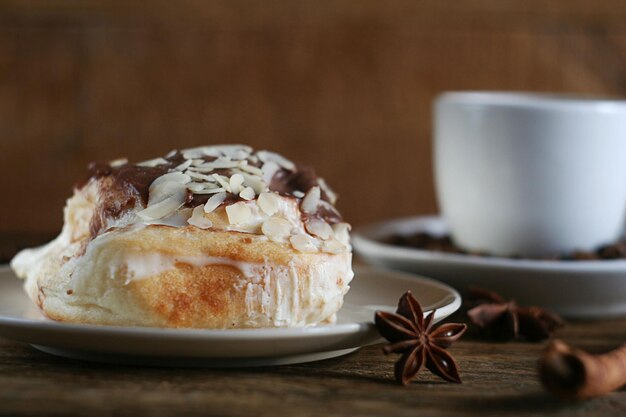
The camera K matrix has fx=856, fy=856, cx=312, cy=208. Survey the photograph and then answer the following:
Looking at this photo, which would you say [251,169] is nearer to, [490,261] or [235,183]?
[235,183]

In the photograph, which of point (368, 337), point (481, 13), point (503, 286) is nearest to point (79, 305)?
point (368, 337)

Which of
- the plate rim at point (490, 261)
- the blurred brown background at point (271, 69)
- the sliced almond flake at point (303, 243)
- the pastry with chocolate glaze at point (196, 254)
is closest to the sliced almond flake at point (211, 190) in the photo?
the pastry with chocolate glaze at point (196, 254)

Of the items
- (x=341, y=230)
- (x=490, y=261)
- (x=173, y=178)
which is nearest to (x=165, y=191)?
(x=173, y=178)

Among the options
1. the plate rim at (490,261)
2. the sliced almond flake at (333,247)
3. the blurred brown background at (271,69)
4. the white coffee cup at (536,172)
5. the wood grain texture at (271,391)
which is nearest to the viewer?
the wood grain texture at (271,391)

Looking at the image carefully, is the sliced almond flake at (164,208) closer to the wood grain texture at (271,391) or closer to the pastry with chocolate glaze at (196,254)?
the pastry with chocolate glaze at (196,254)

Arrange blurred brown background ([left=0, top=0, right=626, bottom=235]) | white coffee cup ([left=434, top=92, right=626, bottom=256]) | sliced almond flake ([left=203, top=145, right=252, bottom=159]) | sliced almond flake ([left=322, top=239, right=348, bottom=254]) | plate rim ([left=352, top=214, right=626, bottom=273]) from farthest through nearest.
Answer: blurred brown background ([left=0, top=0, right=626, bottom=235]) < white coffee cup ([left=434, top=92, right=626, bottom=256]) < plate rim ([left=352, top=214, right=626, bottom=273]) < sliced almond flake ([left=203, top=145, right=252, bottom=159]) < sliced almond flake ([left=322, top=239, right=348, bottom=254])

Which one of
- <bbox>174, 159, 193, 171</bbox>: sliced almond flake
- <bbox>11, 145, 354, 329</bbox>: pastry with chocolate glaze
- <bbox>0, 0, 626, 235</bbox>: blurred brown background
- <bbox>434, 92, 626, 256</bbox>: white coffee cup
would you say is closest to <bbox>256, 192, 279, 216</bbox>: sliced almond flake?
<bbox>11, 145, 354, 329</bbox>: pastry with chocolate glaze

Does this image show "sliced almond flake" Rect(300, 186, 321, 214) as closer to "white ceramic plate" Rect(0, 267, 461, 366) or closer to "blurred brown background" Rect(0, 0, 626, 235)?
"white ceramic plate" Rect(0, 267, 461, 366)
